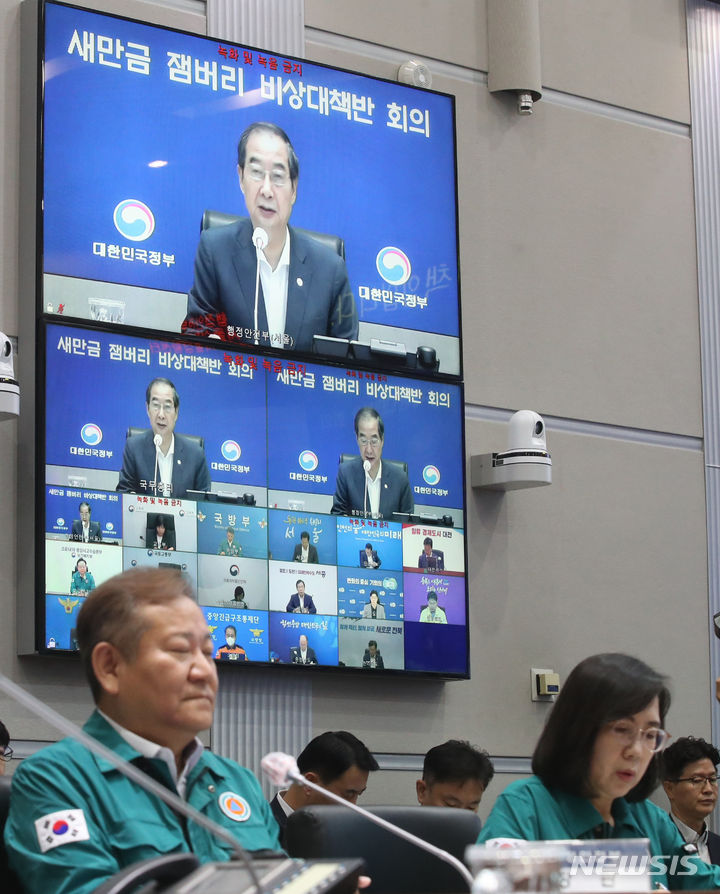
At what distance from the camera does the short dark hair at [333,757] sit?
442cm

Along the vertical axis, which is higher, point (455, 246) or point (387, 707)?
point (455, 246)

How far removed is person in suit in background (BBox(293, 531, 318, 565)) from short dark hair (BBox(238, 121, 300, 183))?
1202mm

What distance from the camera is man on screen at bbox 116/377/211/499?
446cm

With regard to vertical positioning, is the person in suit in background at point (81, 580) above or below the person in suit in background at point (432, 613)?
above

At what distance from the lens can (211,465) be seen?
4.62 m

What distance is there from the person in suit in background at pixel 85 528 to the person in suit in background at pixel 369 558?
956mm

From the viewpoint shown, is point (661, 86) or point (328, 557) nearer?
point (328, 557)

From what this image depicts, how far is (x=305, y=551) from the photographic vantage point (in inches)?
188

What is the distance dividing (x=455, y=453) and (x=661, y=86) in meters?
2.07

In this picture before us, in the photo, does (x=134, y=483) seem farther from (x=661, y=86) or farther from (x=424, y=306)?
(x=661, y=86)

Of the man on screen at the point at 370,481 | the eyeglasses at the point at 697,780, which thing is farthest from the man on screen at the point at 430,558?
the eyeglasses at the point at 697,780

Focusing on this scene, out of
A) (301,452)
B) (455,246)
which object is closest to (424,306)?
(455,246)

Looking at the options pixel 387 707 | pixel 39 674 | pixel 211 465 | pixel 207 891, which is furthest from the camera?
pixel 387 707

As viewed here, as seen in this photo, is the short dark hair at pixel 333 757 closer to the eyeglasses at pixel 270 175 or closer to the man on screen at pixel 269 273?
the man on screen at pixel 269 273
